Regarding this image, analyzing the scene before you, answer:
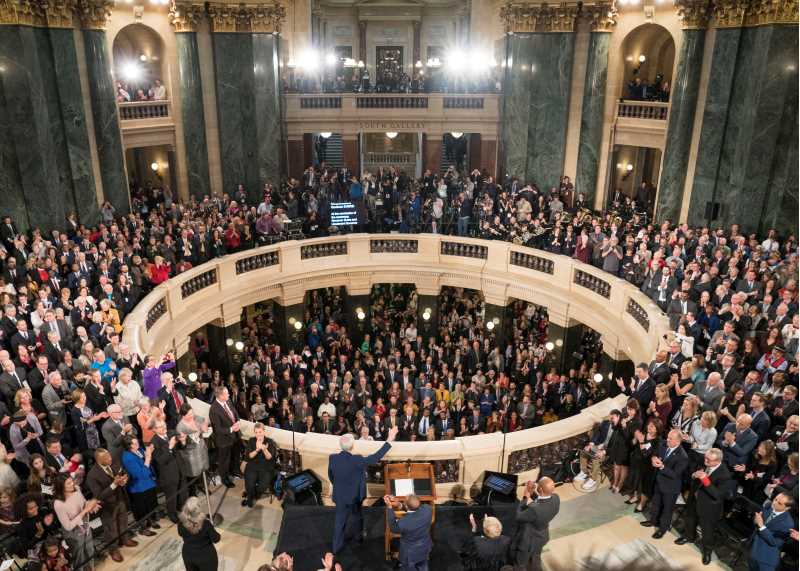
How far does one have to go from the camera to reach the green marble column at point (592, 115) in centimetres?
2202

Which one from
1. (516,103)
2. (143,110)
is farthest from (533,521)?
(143,110)

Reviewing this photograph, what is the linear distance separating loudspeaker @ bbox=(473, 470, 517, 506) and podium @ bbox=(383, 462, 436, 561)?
0.71 m

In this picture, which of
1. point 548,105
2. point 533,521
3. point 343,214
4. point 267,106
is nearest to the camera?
point 533,521

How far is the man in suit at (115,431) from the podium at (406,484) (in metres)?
3.30

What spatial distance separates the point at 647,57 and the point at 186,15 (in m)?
16.5

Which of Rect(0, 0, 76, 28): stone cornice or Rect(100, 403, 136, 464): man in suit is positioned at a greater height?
Rect(0, 0, 76, 28): stone cornice

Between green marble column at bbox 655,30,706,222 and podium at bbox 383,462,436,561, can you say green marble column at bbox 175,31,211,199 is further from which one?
podium at bbox 383,462,436,561

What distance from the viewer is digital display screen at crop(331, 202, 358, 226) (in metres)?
19.6

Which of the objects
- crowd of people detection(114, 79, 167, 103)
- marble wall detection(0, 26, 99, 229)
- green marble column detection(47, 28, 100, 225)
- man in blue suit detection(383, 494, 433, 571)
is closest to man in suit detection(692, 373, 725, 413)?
man in blue suit detection(383, 494, 433, 571)

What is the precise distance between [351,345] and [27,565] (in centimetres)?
1334

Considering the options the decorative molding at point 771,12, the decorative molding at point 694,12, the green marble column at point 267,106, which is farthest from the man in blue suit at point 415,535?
the green marble column at point 267,106

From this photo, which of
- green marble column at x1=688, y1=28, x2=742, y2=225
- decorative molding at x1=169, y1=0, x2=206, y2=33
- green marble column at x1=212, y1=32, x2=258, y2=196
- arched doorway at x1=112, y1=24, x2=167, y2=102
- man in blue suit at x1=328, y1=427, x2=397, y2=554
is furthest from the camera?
arched doorway at x1=112, y1=24, x2=167, y2=102

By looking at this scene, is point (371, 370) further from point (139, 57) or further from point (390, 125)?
point (139, 57)

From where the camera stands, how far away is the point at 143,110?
22484 mm
